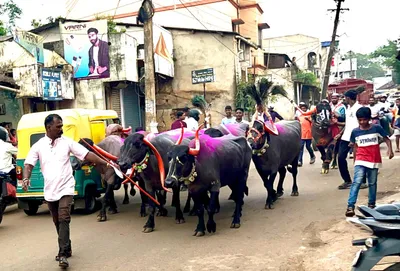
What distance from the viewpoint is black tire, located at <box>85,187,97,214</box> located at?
848 cm

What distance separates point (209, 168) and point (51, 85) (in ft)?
36.8

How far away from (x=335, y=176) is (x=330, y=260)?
19.9 feet

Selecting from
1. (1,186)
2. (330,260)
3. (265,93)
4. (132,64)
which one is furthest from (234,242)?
(132,64)

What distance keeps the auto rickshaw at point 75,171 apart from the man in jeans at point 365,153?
4743 millimetres

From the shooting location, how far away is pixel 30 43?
15688 mm

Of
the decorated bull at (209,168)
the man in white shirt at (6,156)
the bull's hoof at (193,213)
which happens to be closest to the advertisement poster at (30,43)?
the man in white shirt at (6,156)

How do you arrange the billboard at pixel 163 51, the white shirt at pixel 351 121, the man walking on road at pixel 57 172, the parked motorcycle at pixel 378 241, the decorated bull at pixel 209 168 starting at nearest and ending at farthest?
1. the parked motorcycle at pixel 378 241
2. the man walking on road at pixel 57 172
3. the decorated bull at pixel 209 168
4. the white shirt at pixel 351 121
5. the billboard at pixel 163 51

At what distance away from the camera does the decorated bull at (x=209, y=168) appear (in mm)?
6215

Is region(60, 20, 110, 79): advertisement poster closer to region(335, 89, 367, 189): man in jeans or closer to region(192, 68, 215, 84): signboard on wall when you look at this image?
region(192, 68, 215, 84): signboard on wall

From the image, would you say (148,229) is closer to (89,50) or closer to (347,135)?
(347,135)

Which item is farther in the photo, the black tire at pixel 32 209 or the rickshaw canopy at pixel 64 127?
the black tire at pixel 32 209

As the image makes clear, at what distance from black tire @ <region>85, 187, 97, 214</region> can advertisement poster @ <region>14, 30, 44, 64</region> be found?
28.7 ft

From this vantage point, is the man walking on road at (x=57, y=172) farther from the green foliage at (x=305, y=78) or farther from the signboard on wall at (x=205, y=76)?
the green foliage at (x=305, y=78)

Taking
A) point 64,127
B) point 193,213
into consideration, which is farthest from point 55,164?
point 193,213
